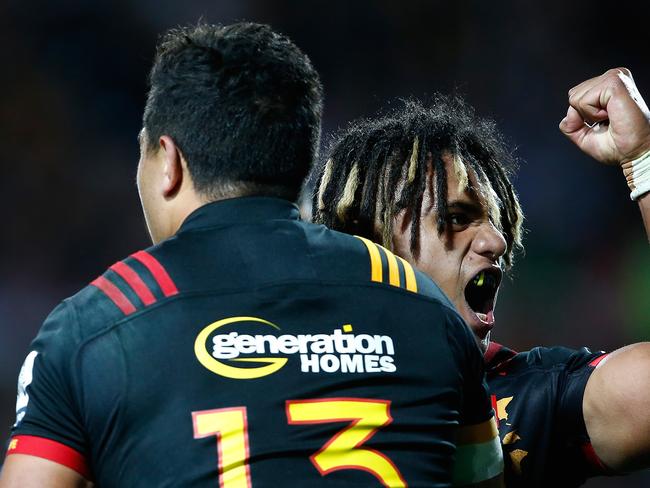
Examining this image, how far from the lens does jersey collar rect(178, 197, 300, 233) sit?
1.93 metres

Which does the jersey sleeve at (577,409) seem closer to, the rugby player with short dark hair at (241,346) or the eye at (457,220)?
the eye at (457,220)

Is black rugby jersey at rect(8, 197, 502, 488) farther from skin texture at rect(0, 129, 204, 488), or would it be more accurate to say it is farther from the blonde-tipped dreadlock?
the blonde-tipped dreadlock

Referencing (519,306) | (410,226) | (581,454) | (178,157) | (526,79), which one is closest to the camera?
(178,157)

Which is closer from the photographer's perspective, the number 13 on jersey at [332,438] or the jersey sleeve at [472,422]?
the number 13 on jersey at [332,438]

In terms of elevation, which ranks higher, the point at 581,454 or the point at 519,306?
the point at 519,306

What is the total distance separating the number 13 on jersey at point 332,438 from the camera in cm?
172

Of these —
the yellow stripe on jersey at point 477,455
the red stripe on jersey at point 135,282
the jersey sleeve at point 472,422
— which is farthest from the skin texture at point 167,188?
the yellow stripe on jersey at point 477,455

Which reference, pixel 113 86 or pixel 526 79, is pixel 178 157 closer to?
pixel 113 86

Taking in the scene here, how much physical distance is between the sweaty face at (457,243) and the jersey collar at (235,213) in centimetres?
90

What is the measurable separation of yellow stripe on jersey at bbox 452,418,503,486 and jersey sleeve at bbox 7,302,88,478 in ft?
2.37

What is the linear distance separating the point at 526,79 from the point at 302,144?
6354 mm

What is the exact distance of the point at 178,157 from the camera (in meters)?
2.01

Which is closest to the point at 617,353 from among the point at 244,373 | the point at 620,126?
the point at 620,126

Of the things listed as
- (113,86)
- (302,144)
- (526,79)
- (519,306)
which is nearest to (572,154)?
(526,79)
